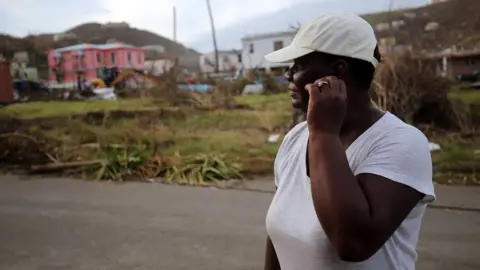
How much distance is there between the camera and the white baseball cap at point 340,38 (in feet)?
4.15

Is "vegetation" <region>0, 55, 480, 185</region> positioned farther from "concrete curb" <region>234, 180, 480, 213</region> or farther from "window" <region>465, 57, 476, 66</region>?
"window" <region>465, 57, 476, 66</region>

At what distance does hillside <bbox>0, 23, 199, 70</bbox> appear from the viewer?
2903 cm

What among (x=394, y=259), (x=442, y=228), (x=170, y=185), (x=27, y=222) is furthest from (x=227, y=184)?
(x=394, y=259)

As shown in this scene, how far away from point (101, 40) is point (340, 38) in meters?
43.9

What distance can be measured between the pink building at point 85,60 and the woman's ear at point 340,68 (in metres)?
29.9

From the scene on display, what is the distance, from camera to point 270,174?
8.40 m

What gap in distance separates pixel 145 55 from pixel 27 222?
114 feet

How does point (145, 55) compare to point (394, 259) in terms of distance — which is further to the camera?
point (145, 55)

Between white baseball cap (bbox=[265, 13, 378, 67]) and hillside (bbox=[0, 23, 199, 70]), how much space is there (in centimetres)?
2063

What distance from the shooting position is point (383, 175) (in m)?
1.18

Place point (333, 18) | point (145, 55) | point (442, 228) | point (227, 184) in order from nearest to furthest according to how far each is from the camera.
→ 1. point (333, 18)
2. point (442, 228)
3. point (227, 184)
4. point (145, 55)

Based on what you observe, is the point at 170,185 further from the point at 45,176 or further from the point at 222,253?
the point at 222,253

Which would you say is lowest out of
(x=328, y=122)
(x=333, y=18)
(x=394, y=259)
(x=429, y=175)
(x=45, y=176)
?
(x=45, y=176)

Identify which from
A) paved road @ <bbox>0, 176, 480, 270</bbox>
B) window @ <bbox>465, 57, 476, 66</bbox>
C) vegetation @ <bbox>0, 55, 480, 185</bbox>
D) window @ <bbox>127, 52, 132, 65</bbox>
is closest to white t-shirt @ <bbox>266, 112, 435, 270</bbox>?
paved road @ <bbox>0, 176, 480, 270</bbox>
